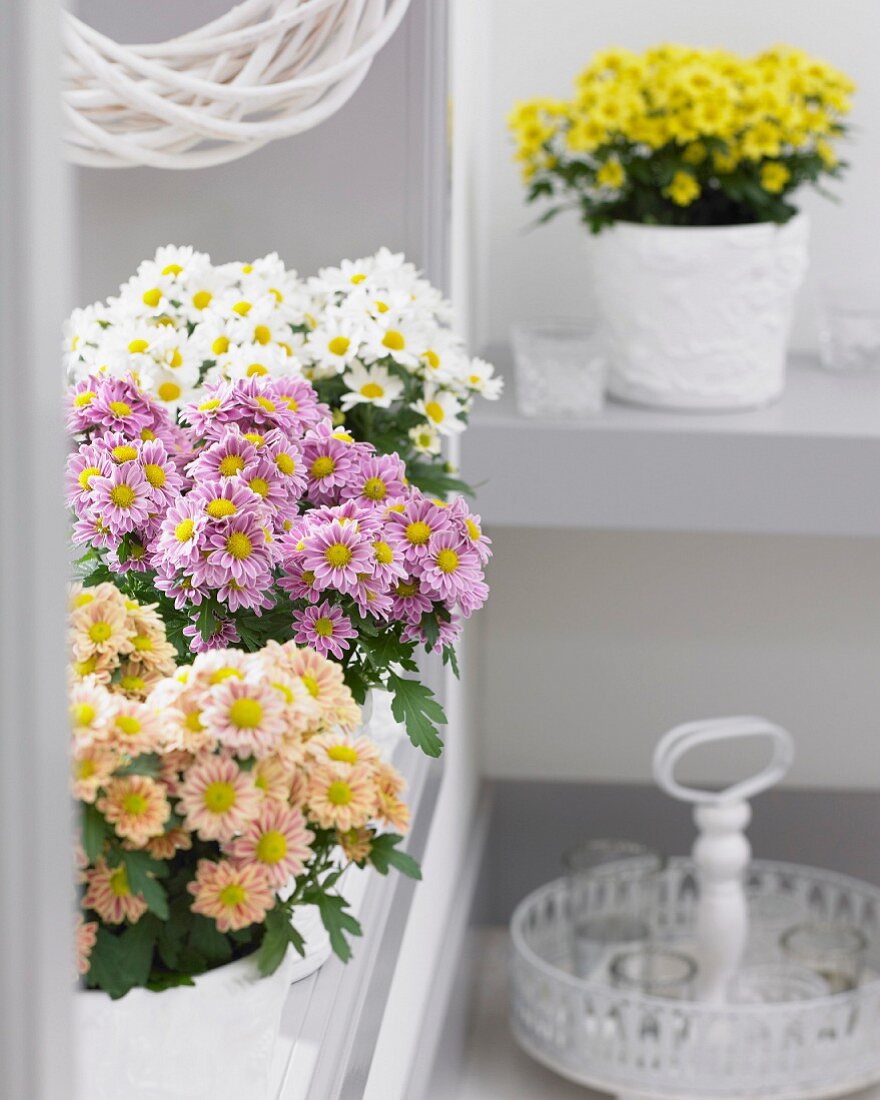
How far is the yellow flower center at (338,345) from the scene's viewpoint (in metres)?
1.04

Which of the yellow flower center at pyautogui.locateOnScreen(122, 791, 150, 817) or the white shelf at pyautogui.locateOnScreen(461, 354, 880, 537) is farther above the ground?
the yellow flower center at pyautogui.locateOnScreen(122, 791, 150, 817)

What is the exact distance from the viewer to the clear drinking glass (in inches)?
71.6

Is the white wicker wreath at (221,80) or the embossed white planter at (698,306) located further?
the embossed white planter at (698,306)

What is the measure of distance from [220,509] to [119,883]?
188mm

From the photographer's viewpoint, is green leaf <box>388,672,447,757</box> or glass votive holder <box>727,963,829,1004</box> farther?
glass votive holder <box>727,963,829,1004</box>

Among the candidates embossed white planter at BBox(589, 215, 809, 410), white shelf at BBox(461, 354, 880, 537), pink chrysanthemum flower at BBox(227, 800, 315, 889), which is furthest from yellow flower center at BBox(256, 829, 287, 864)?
embossed white planter at BBox(589, 215, 809, 410)

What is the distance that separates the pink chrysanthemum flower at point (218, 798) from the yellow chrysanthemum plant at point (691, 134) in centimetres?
119

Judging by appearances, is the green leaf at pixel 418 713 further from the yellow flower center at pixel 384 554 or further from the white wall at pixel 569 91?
the white wall at pixel 569 91

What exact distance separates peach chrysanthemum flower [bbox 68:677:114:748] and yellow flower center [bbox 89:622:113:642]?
67 millimetres

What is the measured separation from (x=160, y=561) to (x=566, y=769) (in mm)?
1455

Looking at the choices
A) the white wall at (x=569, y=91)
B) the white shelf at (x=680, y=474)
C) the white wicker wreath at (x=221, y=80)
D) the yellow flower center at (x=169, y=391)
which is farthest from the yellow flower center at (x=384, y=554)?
the white wall at (x=569, y=91)

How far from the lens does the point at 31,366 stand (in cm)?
39

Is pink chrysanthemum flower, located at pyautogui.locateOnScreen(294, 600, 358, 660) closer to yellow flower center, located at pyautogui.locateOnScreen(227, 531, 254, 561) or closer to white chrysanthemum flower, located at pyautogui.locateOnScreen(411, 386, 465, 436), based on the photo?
yellow flower center, located at pyautogui.locateOnScreen(227, 531, 254, 561)

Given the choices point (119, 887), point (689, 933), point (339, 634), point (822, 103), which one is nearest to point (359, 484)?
point (339, 634)
